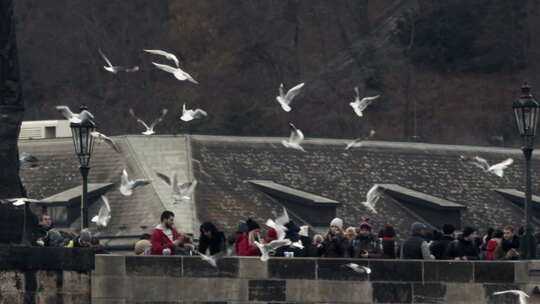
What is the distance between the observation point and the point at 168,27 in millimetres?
115188

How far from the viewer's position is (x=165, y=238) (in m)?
37.6

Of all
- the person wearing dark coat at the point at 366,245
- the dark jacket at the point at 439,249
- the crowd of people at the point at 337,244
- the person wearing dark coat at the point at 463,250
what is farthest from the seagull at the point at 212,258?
the person wearing dark coat at the point at 463,250

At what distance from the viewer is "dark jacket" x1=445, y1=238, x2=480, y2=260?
124 feet

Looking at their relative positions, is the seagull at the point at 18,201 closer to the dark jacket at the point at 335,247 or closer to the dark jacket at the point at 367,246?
the dark jacket at the point at 335,247

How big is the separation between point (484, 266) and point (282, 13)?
262 ft

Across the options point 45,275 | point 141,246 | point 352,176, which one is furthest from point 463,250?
point 352,176

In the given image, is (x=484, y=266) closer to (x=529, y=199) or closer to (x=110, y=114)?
(x=529, y=199)

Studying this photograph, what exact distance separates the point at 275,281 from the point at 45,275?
3.64 meters

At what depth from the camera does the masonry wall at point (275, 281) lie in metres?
37.1

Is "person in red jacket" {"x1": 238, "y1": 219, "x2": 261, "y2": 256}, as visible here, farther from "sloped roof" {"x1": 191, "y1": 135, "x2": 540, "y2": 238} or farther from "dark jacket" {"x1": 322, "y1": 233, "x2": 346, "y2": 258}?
"sloped roof" {"x1": 191, "y1": 135, "x2": 540, "y2": 238}

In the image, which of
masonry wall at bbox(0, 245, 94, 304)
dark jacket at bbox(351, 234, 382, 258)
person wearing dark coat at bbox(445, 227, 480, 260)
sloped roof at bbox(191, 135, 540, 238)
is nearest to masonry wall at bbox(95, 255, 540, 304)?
masonry wall at bbox(0, 245, 94, 304)

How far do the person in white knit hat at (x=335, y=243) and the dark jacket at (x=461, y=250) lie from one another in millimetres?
1728

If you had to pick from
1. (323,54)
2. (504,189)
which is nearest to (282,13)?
(323,54)

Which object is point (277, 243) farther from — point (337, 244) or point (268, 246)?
point (337, 244)
